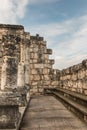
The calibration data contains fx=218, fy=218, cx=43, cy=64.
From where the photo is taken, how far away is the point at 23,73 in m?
9.41

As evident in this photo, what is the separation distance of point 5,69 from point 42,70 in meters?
7.70

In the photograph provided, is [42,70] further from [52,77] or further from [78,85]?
[78,85]

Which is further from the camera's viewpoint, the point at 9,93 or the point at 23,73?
the point at 23,73

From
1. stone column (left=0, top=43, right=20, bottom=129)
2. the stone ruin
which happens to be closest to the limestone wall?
the stone ruin

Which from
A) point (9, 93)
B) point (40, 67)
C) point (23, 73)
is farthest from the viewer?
point (40, 67)

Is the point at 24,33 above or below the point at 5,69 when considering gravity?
above

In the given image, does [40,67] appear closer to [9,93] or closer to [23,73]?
[23,73]

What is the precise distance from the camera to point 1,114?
4551 millimetres

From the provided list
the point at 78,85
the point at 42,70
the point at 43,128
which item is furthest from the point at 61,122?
the point at 42,70

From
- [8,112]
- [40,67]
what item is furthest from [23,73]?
[8,112]

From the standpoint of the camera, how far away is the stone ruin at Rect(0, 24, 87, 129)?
4.69 meters

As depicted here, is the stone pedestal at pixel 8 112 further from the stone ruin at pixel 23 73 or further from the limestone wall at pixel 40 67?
the limestone wall at pixel 40 67

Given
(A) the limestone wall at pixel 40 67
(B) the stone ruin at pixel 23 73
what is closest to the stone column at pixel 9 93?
(B) the stone ruin at pixel 23 73

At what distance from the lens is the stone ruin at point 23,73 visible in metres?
4.69
